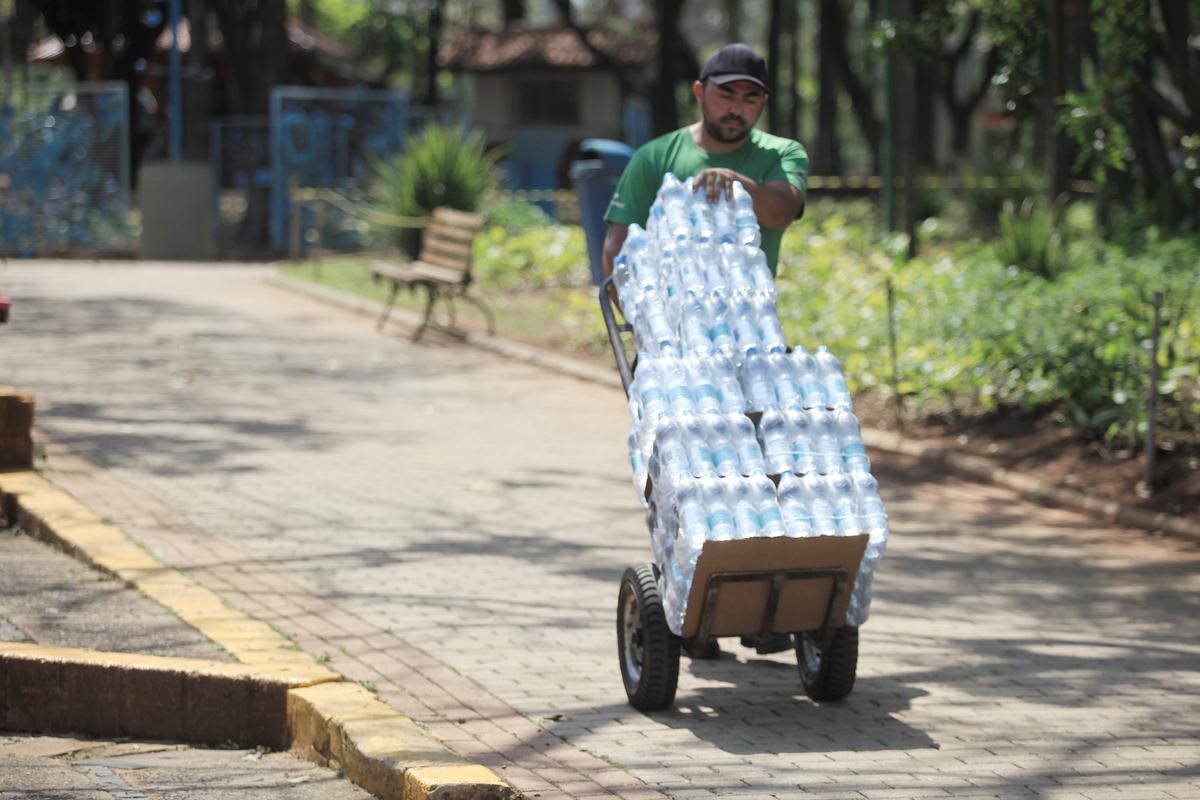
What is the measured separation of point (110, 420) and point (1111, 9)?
24.5 ft

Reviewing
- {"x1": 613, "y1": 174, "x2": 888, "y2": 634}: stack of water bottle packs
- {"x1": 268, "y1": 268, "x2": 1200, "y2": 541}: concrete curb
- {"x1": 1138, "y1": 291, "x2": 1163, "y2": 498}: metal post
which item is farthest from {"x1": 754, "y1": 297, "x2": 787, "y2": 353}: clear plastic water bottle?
{"x1": 1138, "y1": 291, "x2": 1163, "y2": 498}: metal post

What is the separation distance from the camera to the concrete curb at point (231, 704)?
197 inches

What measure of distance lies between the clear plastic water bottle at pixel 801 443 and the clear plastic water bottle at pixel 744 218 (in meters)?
0.71

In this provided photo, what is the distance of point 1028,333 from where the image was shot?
11.0 m

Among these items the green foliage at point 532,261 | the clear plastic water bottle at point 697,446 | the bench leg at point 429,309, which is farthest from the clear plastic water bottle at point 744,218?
the green foliage at point 532,261

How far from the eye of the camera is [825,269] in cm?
1540

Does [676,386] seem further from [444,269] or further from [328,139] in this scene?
[328,139]

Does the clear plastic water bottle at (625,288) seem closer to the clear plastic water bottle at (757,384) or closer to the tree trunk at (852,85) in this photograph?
the clear plastic water bottle at (757,384)

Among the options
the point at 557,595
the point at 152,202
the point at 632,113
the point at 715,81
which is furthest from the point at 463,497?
the point at 632,113

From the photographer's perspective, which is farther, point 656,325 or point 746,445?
point 656,325

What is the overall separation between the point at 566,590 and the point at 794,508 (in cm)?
227

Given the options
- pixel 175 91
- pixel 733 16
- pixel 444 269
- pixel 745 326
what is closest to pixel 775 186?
pixel 745 326

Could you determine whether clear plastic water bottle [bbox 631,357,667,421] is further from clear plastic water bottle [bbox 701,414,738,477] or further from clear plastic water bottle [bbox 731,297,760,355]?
Answer: clear plastic water bottle [bbox 731,297,760,355]

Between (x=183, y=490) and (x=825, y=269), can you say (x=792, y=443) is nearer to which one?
(x=183, y=490)
